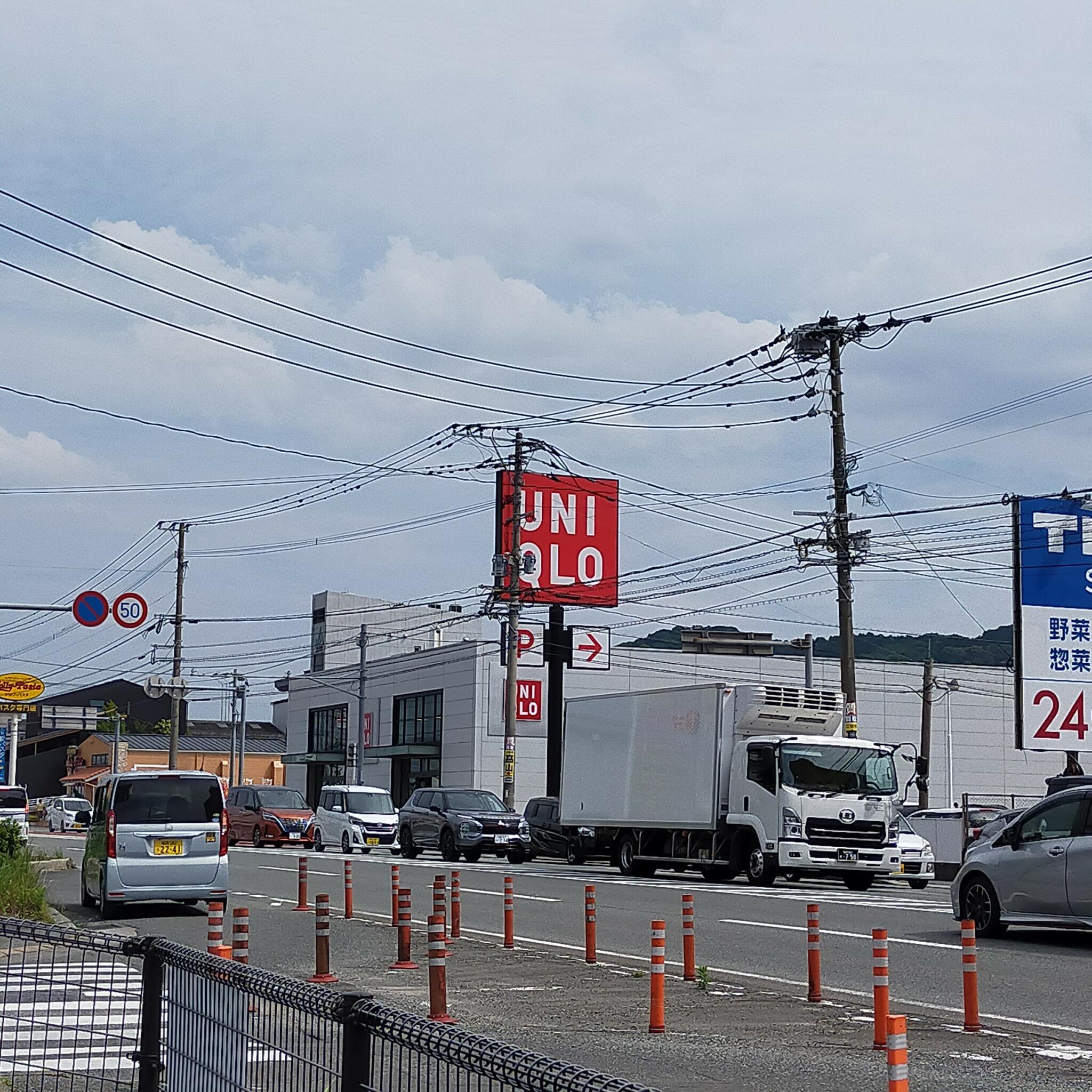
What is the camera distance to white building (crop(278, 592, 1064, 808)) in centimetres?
6700

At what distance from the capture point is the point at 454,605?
2331 inches

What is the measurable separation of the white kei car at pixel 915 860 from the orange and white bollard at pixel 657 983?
21.0 m

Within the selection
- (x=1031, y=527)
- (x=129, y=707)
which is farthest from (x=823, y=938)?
(x=129, y=707)

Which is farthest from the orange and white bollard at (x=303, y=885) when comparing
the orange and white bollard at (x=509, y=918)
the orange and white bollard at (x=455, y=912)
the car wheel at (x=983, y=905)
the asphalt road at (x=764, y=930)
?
the car wheel at (x=983, y=905)

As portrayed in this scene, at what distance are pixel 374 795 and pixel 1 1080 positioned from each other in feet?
121

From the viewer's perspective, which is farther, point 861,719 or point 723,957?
point 861,719

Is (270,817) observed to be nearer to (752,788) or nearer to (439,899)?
(752,788)

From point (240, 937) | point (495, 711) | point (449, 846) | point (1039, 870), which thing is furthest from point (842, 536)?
point (495, 711)

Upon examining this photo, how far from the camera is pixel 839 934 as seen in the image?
1848cm

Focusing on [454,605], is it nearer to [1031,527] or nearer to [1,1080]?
[1031,527]

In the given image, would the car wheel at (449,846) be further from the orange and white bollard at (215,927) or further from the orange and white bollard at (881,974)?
the orange and white bollard at (215,927)

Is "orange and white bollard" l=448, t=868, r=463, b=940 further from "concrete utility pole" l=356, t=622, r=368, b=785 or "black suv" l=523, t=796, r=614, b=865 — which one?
"concrete utility pole" l=356, t=622, r=368, b=785

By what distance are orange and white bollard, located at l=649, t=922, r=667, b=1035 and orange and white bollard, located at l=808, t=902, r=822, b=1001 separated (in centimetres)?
150

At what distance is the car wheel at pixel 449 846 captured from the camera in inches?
1511
